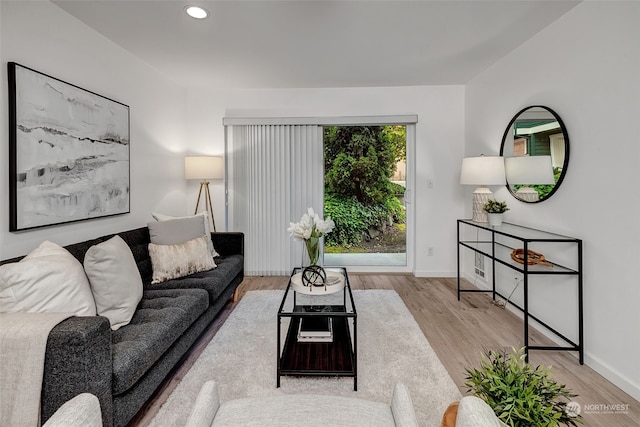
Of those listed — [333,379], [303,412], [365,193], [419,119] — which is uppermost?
[419,119]

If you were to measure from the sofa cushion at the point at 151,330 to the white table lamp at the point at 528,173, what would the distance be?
2798mm

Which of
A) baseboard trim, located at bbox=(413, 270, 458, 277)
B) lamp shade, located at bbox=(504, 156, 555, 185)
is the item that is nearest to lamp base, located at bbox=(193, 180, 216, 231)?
baseboard trim, located at bbox=(413, 270, 458, 277)

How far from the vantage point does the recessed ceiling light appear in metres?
2.32

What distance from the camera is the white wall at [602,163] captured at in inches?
75.0

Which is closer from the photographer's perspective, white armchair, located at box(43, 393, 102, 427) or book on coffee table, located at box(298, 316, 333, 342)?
white armchair, located at box(43, 393, 102, 427)

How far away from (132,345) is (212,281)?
3.33 ft

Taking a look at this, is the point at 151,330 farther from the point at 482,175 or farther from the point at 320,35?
the point at 482,175

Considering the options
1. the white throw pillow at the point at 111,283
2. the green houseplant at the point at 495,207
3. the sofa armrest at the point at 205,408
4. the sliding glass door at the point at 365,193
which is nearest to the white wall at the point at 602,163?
the green houseplant at the point at 495,207

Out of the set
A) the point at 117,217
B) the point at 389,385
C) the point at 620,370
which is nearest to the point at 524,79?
the point at 620,370

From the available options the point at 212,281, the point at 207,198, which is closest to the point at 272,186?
the point at 207,198

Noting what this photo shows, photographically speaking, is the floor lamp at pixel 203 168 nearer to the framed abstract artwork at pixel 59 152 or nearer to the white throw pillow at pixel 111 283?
the framed abstract artwork at pixel 59 152

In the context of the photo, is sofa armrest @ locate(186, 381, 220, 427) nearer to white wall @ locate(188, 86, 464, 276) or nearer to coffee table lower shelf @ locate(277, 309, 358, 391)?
coffee table lower shelf @ locate(277, 309, 358, 391)

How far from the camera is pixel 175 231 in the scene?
114 inches

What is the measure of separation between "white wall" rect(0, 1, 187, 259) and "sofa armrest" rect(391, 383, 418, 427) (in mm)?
2343
